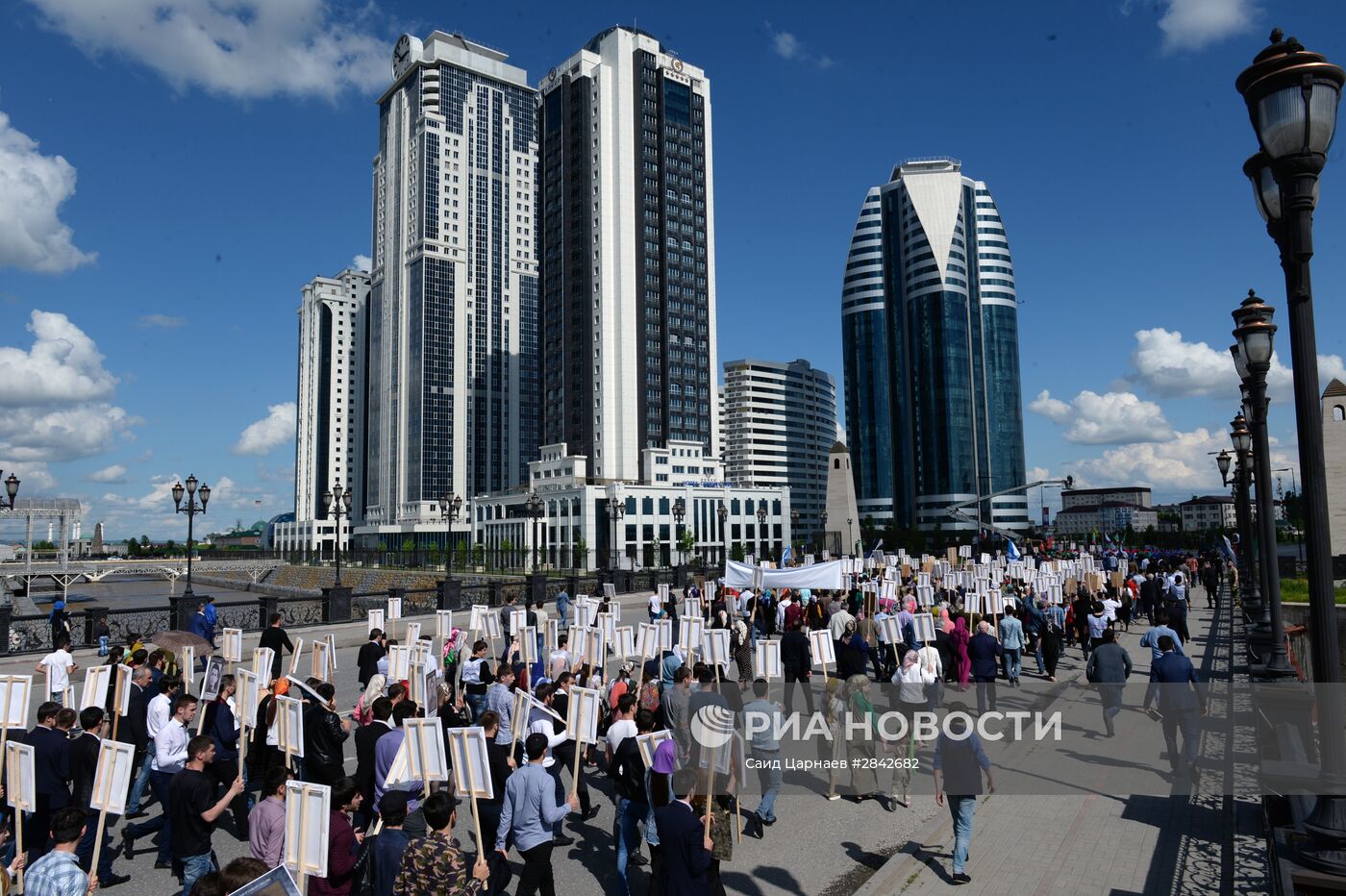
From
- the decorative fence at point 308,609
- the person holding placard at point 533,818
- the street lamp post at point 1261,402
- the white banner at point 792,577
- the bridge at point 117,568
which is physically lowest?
the bridge at point 117,568

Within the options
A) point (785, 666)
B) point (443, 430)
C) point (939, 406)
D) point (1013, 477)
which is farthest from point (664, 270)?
point (785, 666)

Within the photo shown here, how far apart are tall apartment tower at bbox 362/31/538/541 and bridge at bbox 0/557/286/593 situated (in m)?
25.7

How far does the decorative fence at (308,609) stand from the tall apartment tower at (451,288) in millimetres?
109733

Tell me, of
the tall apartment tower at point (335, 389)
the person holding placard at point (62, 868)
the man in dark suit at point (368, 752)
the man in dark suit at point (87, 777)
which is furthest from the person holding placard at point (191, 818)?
the tall apartment tower at point (335, 389)

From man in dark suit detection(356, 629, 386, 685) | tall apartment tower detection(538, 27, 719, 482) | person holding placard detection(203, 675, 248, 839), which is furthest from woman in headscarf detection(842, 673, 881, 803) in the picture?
tall apartment tower detection(538, 27, 719, 482)

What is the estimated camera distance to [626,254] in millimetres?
128500

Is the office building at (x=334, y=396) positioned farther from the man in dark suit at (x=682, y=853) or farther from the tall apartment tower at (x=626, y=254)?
the man in dark suit at (x=682, y=853)

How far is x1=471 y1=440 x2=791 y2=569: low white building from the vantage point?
4626 inches

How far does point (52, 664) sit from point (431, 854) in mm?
12794

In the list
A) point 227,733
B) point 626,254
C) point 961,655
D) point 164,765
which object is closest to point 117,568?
point 626,254

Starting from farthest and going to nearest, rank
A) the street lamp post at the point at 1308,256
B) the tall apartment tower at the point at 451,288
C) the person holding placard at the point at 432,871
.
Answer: the tall apartment tower at the point at 451,288 → the person holding placard at the point at 432,871 → the street lamp post at the point at 1308,256

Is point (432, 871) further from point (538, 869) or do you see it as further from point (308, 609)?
point (308, 609)

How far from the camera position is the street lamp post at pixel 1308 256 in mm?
5641

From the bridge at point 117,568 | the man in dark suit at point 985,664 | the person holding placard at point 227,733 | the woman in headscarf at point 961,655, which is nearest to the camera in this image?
the person holding placard at point 227,733
